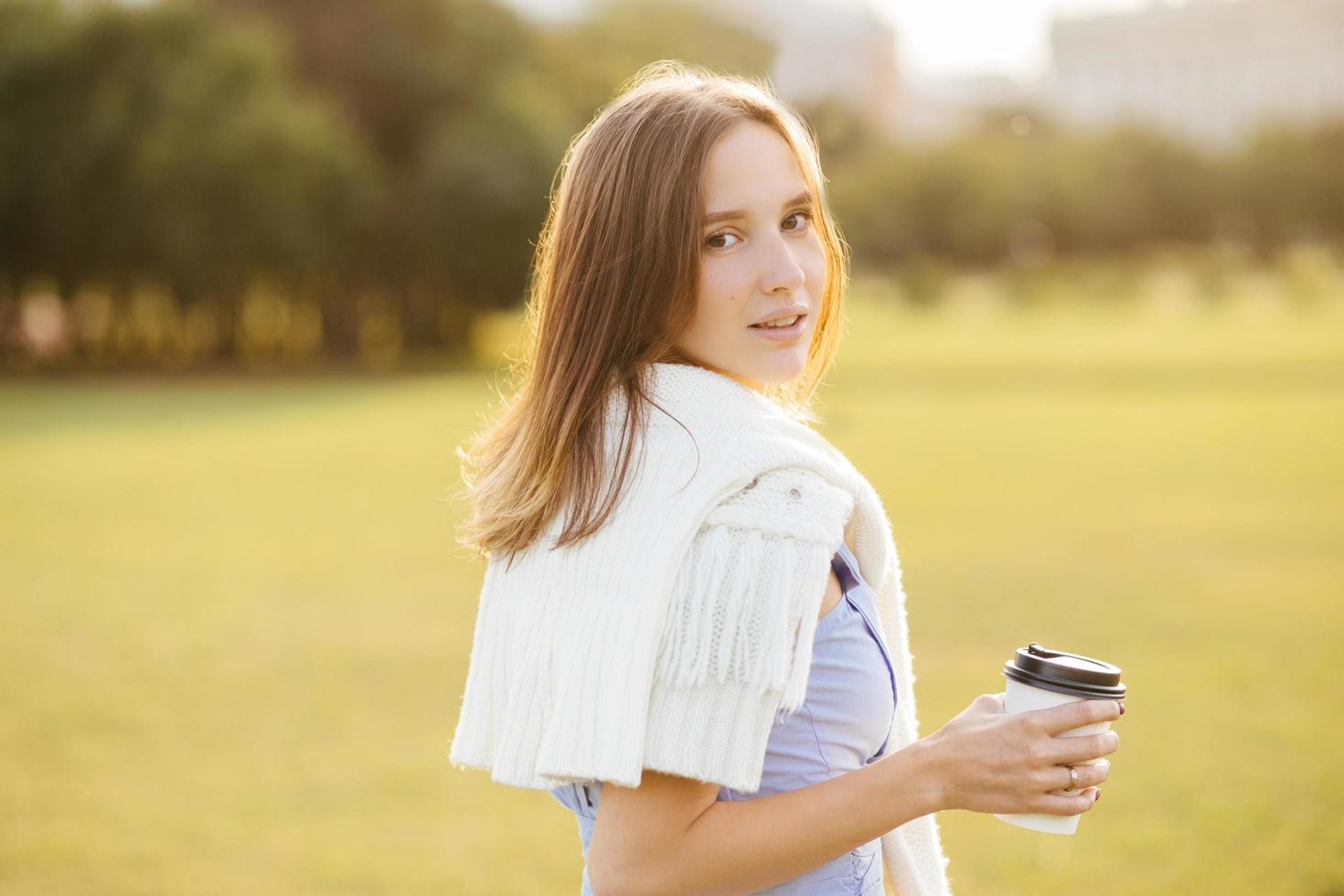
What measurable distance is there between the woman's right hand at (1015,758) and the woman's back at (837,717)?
13cm

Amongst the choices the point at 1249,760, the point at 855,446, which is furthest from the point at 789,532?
the point at 855,446

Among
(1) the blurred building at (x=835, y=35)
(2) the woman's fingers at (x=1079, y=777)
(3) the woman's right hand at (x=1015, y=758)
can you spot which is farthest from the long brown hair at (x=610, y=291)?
(1) the blurred building at (x=835, y=35)

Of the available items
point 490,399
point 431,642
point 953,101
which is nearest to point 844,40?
point 953,101

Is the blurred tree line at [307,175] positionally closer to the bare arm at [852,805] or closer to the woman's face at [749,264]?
the woman's face at [749,264]

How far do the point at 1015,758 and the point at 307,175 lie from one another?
103ft

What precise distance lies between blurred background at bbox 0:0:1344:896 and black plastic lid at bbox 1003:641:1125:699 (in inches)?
42.9

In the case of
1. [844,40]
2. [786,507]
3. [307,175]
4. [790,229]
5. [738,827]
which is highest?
[844,40]

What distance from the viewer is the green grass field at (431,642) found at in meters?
4.93

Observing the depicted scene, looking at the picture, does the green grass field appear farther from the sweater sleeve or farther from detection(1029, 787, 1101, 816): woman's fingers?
the sweater sleeve

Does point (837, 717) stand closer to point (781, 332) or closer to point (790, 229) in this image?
point (781, 332)

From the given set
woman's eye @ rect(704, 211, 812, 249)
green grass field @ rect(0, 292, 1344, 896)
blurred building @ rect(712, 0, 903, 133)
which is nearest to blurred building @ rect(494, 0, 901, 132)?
blurred building @ rect(712, 0, 903, 133)

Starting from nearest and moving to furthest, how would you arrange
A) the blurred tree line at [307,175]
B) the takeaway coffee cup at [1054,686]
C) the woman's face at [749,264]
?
1. the takeaway coffee cup at [1054,686]
2. the woman's face at [749,264]
3. the blurred tree line at [307,175]

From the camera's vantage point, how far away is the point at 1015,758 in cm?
150

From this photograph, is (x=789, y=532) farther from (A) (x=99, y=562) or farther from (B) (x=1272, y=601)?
(A) (x=99, y=562)
